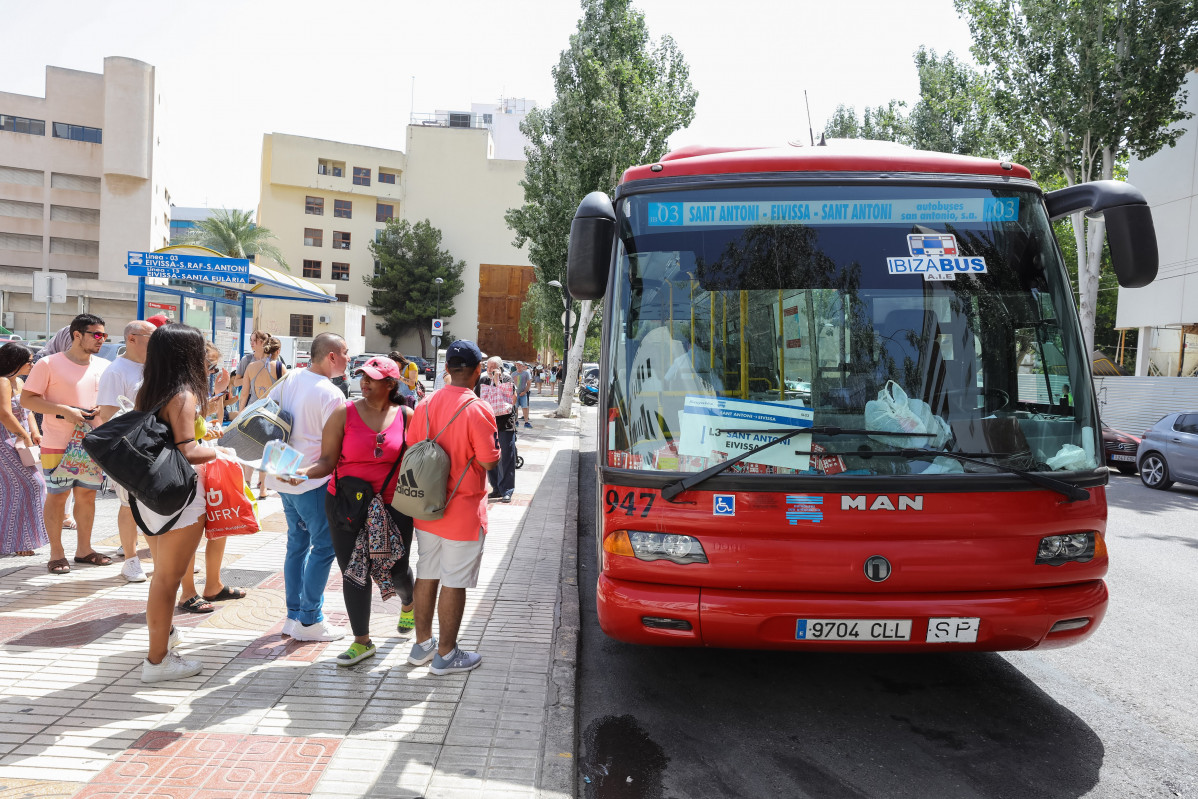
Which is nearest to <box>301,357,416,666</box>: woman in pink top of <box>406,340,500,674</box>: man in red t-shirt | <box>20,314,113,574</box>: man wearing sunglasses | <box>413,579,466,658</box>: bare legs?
<box>406,340,500,674</box>: man in red t-shirt

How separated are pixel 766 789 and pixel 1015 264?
2.80 meters

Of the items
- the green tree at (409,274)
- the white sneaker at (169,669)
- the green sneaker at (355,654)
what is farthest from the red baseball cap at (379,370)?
the green tree at (409,274)

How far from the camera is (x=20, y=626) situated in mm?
4719

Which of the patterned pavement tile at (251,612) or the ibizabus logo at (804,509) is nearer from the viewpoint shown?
the ibizabus logo at (804,509)

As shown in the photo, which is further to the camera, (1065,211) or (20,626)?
(20,626)

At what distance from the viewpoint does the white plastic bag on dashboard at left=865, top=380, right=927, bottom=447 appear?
12.2 ft

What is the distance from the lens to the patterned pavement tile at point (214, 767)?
305 centimetres

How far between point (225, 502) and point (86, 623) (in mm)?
1228

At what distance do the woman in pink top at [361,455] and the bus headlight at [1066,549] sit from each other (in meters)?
3.26

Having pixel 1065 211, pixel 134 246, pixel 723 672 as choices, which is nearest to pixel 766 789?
pixel 723 672

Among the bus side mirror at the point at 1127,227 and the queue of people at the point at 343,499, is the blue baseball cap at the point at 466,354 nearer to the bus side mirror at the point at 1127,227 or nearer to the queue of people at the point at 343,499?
the queue of people at the point at 343,499

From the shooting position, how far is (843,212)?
13.3ft

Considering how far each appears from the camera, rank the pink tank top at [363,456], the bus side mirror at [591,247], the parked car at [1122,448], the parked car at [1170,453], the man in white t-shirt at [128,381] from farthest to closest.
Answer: the parked car at [1122,448] → the parked car at [1170,453] → the man in white t-shirt at [128,381] → the pink tank top at [363,456] → the bus side mirror at [591,247]

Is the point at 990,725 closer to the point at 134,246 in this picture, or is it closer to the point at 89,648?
the point at 89,648
